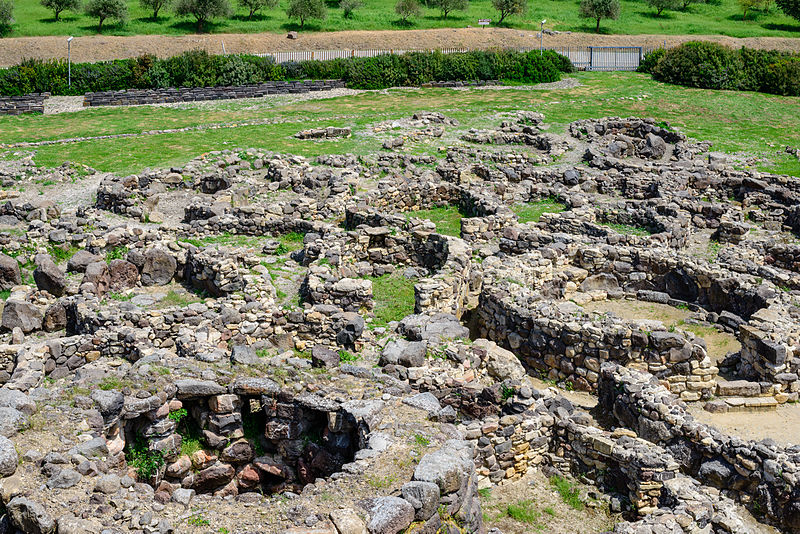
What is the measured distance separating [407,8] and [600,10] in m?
20.3

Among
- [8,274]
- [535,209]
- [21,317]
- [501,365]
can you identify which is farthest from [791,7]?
[21,317]

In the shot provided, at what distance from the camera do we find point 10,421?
13.8 metres

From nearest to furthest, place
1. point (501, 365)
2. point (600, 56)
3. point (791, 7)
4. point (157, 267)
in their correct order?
1. point (501, 365)
2. point (157, 267)
3. point (600, 56)
4. point (791, 7)

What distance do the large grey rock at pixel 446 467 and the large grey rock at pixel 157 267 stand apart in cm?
1427

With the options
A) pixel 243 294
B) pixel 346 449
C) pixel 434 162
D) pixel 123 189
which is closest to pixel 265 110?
pixel 434 162

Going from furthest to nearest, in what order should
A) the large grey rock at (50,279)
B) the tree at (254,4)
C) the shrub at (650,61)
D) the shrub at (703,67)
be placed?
the tree at (254,4), the shrub at (650,61), the shrub at (703,67), the large grey rock at (50,279)

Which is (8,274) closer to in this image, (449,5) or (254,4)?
(254,4)

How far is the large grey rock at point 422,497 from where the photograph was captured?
12.7m

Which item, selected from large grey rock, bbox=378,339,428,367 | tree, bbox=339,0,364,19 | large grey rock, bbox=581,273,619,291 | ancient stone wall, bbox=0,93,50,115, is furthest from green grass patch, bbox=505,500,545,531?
tree, bbox=339,0,364,19

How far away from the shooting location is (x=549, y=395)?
1764 centimetres

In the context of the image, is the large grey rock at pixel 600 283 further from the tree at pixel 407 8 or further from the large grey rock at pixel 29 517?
the tree at pixel 407 8

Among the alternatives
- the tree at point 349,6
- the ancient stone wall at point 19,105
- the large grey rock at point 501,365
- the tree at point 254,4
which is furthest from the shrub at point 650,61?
the large grey rock at point 501,365

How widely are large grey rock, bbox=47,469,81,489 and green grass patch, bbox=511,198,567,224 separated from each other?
21.6 metres

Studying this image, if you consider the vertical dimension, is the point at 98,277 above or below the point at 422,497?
above
